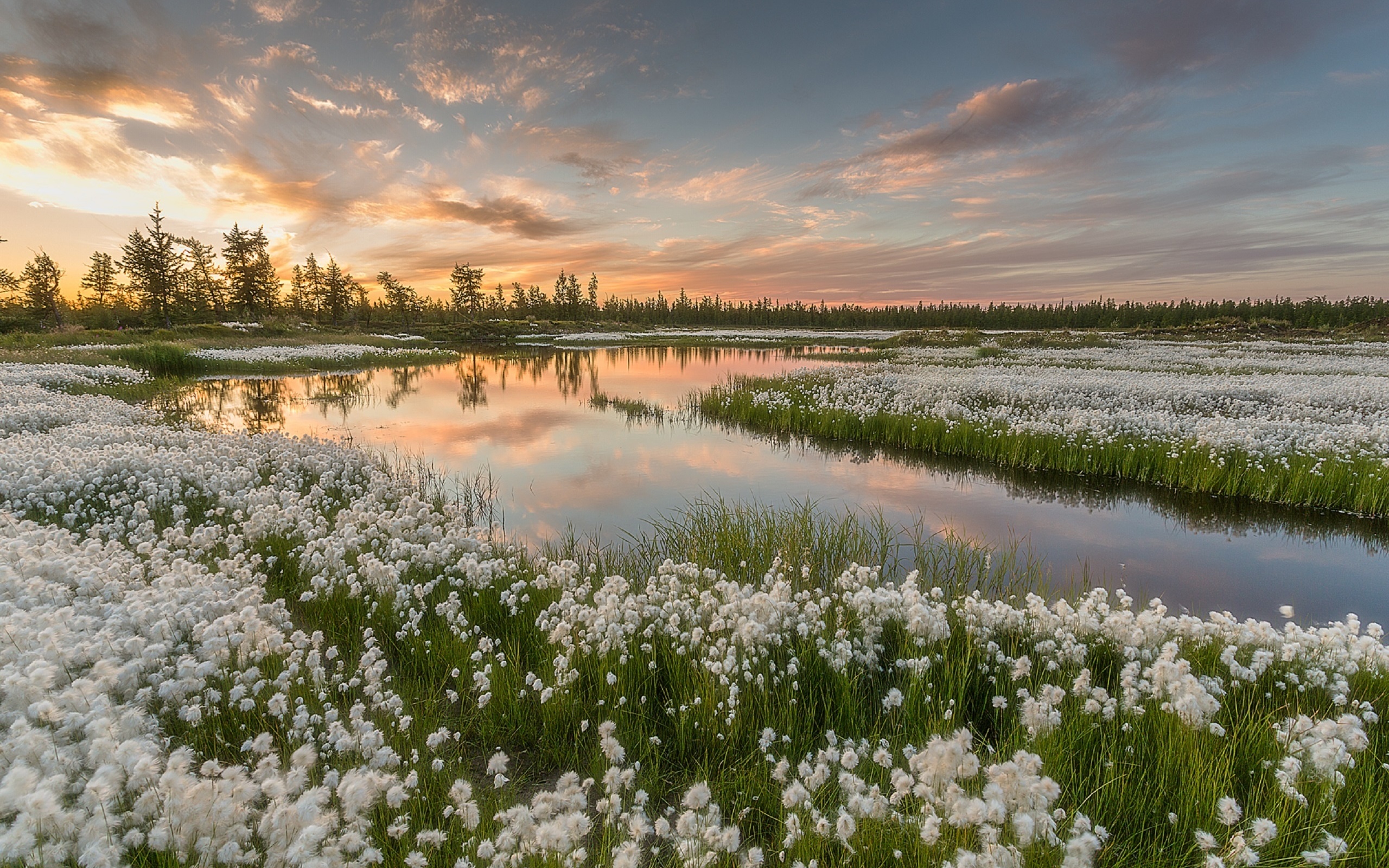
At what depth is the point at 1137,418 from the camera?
51.2ft

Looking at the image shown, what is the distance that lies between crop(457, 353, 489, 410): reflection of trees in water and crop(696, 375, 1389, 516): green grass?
1125cm

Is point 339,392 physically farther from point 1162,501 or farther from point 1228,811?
point 1228,811

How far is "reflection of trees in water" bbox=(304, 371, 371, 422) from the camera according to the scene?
22391mm

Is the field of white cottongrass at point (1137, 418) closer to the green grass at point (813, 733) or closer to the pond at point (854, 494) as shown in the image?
the pond at point (854, 494)

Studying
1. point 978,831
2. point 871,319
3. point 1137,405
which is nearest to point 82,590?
point 978,831

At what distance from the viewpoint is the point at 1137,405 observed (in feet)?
62.4

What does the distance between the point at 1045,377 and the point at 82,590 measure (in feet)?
94.3

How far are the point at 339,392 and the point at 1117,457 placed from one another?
2994 cm

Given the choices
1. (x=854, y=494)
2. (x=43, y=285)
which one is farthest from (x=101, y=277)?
(x=854, y=494)

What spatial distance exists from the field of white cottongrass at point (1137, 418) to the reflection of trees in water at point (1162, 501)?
1.20 ft

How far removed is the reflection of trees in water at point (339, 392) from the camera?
2239 cm

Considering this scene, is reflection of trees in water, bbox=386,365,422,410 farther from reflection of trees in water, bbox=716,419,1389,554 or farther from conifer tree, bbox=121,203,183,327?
conifer tree, bbox=121,203,183,327

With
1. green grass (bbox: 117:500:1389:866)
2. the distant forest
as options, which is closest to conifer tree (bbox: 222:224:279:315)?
the distant forest

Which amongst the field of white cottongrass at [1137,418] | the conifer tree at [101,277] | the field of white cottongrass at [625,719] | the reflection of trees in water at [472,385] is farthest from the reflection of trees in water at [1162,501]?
the conifer tree at [101,277]
